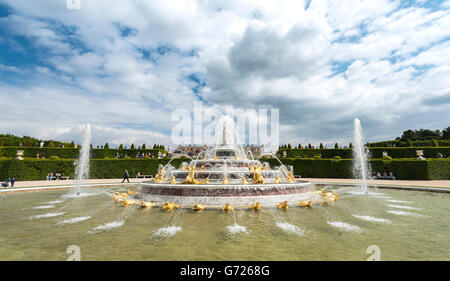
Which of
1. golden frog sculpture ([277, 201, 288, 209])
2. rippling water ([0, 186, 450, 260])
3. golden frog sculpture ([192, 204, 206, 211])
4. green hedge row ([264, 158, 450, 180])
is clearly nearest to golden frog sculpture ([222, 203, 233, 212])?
rippling water ([0, 186, 450, 260])

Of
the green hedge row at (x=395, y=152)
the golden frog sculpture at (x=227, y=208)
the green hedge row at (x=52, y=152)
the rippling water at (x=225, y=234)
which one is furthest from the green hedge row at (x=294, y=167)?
the golden frog sculpture at (x=227, y=208)

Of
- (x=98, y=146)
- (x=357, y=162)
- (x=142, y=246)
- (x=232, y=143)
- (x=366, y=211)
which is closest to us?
(x=142, y=246)

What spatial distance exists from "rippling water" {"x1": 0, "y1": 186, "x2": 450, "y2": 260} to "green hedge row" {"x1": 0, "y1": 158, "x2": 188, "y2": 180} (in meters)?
23.1

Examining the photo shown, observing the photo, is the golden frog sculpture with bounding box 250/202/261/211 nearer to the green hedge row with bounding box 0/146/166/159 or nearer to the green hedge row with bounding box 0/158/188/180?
the green hedge row with bounding box 0/158/188/180

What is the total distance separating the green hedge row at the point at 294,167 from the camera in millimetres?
27172

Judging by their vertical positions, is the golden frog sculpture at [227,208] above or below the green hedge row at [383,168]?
below

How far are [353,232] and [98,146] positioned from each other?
163 ft

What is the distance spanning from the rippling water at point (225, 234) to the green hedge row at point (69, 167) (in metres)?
23.1

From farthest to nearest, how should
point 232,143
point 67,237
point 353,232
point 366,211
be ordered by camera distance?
1. point 232,143
2. point 366,211
3. point 353,232
4. point 67,237

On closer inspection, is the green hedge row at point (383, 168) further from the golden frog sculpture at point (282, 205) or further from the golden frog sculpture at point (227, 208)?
the golden frog sculpture at point (227, 208)

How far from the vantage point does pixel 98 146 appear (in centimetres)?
4534

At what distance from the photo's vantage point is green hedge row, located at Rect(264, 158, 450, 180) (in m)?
27.2
